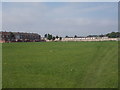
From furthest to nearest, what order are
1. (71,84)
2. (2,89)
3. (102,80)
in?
(102,80)
(71,84)
(2,89)

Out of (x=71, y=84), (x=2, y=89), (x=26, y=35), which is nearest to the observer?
(x=2, y=89)

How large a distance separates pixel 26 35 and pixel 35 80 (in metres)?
84.3

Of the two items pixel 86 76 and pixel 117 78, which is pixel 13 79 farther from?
pixel 117 78

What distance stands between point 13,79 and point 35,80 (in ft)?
2.19

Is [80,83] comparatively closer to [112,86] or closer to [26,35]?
[112,86]

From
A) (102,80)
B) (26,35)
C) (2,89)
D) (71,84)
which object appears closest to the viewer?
(2,89)

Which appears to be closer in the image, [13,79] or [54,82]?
[54,82]

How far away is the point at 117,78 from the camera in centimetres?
588

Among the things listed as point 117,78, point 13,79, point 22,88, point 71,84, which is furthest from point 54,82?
point 117,78

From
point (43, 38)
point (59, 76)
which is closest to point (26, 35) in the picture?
point (43, 38)

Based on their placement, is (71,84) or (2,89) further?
(71,84)

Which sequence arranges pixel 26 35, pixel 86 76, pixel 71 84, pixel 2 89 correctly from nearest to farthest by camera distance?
1. pixel 2 89
2. pixel 71 84
3. pixel 86 76
4. pixel 26 35

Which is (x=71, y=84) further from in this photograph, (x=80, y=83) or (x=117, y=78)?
(x=117, y=78)

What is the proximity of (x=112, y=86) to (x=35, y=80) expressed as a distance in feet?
6.79
